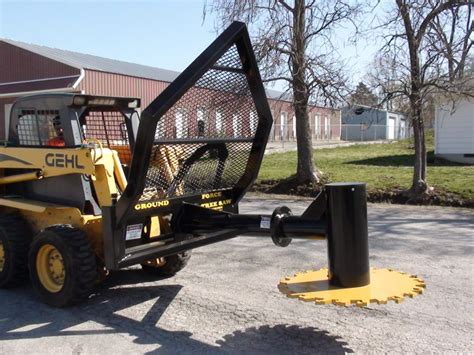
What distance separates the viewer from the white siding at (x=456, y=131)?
2102 cm

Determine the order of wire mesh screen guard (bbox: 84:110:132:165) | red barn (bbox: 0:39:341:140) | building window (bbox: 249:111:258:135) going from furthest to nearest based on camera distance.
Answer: red barn (bbox: 0:39:341:140), wire mesh screen guard (bbox: 84:110:132:165), building window (bbox: 249:111:258:135)

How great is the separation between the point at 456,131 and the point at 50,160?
18.8 metres

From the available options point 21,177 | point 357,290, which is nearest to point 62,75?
point 21,177

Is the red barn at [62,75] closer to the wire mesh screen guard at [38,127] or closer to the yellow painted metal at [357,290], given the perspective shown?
the wire mesh screen guard at [38,127]

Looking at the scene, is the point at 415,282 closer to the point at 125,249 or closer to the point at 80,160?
the point at 125,249

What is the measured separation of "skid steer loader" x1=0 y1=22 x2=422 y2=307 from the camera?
4.78 metres

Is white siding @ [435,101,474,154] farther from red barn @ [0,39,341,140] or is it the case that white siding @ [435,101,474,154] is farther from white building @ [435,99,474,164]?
red barn @ [0,39,341,140]

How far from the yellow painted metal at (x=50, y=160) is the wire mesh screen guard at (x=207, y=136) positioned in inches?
26.2

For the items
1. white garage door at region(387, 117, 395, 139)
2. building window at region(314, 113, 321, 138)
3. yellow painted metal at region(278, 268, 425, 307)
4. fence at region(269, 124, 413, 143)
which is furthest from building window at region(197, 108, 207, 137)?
white garage door at region(387, 117, 395, 139)

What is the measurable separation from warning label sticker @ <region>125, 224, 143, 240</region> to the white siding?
17962mm

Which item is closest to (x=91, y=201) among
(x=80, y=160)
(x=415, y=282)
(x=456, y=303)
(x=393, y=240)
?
(x=80, y=160)

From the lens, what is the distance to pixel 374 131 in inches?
2015

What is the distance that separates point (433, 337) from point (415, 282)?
26.2 inches

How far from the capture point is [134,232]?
537 centimetres
